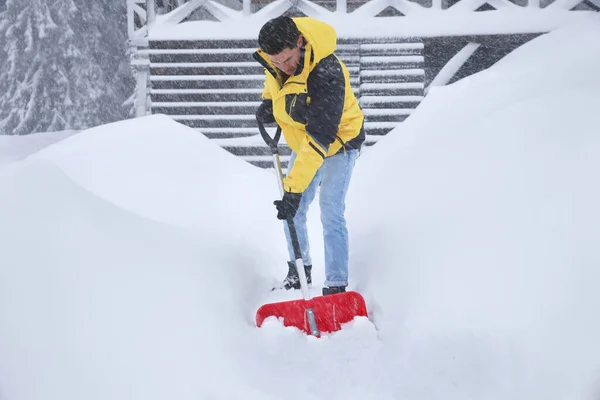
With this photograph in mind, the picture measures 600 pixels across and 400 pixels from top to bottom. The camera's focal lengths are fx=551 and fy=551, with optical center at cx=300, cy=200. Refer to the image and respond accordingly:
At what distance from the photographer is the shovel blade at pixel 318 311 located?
2.86 metres

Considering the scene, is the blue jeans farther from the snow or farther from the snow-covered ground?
the snow

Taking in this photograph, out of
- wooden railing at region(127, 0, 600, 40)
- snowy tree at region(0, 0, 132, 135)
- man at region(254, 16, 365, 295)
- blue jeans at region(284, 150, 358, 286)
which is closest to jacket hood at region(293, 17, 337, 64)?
man at region(254, 16, 365, 295)

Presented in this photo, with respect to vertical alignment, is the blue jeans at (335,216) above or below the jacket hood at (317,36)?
below

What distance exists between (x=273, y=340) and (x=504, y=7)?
7.24 meters

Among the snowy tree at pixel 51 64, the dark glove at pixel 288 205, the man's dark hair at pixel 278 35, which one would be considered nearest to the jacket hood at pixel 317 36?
the man's dark hair at pixel 278 35

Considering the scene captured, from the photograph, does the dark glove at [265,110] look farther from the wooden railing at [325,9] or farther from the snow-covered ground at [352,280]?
the wooden railing at [325,9]

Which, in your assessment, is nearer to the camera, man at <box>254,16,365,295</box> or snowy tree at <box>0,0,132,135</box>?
man at <box>254,16,365,295</box>

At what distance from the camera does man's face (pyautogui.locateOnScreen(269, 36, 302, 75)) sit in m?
2.83

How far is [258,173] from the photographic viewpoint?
662 centimetres

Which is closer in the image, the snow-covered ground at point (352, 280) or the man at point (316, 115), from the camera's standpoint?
the snow-covered ground at point (352, 280)

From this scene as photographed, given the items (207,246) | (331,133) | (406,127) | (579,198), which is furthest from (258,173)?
Answer: (579,198)

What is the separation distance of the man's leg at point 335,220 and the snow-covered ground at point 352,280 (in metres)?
0.23

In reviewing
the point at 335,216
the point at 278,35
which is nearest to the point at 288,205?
the point at 335,216

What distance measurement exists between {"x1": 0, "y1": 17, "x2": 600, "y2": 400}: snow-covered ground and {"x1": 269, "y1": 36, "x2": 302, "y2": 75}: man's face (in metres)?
1.17
